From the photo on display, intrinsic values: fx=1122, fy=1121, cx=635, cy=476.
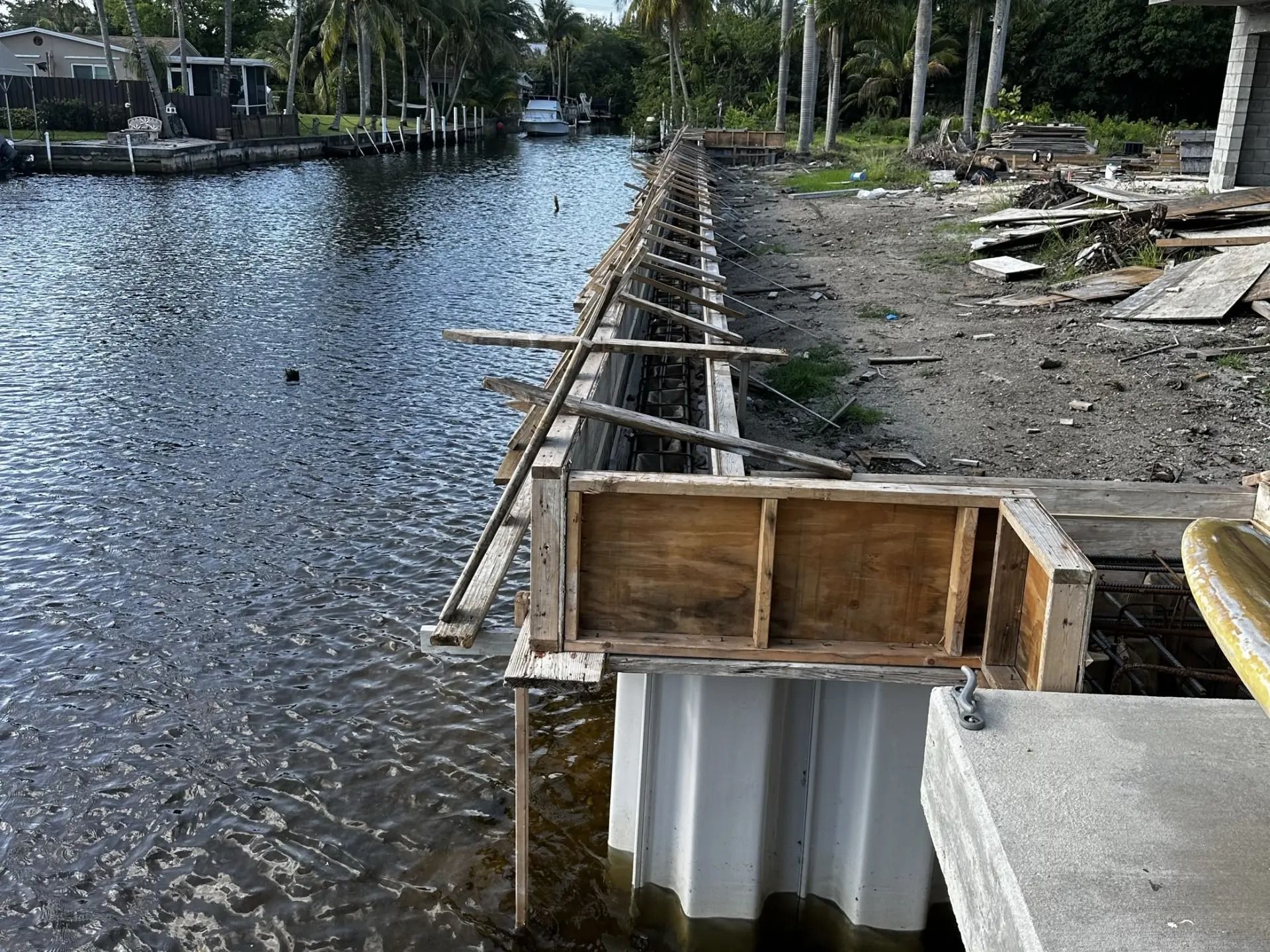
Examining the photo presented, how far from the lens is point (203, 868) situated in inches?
272

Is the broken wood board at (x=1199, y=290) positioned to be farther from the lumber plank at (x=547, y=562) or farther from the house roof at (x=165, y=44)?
the house roof at (x=165, y=44)

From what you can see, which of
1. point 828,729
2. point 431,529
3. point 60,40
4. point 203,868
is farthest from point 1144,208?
point 60,40

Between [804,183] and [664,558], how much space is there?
33618mm

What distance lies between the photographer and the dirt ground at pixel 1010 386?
10.7m

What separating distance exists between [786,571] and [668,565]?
0.57 m

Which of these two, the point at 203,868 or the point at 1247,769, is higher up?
the point at 1247,769

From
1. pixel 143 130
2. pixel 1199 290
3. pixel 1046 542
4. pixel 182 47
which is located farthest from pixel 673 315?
pixel 182 47

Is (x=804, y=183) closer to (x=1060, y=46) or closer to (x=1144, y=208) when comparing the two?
(x=1144, y=208)

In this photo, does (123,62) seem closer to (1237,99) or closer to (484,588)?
(1237,99)

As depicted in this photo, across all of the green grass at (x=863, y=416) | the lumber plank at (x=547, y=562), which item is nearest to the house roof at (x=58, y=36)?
the green grass at (x=863, y=416)

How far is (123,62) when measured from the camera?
69750mm

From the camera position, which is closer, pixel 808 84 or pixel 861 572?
pixel 861 572

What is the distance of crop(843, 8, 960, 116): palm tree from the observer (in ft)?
193

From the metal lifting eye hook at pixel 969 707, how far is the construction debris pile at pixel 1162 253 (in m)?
11.7
